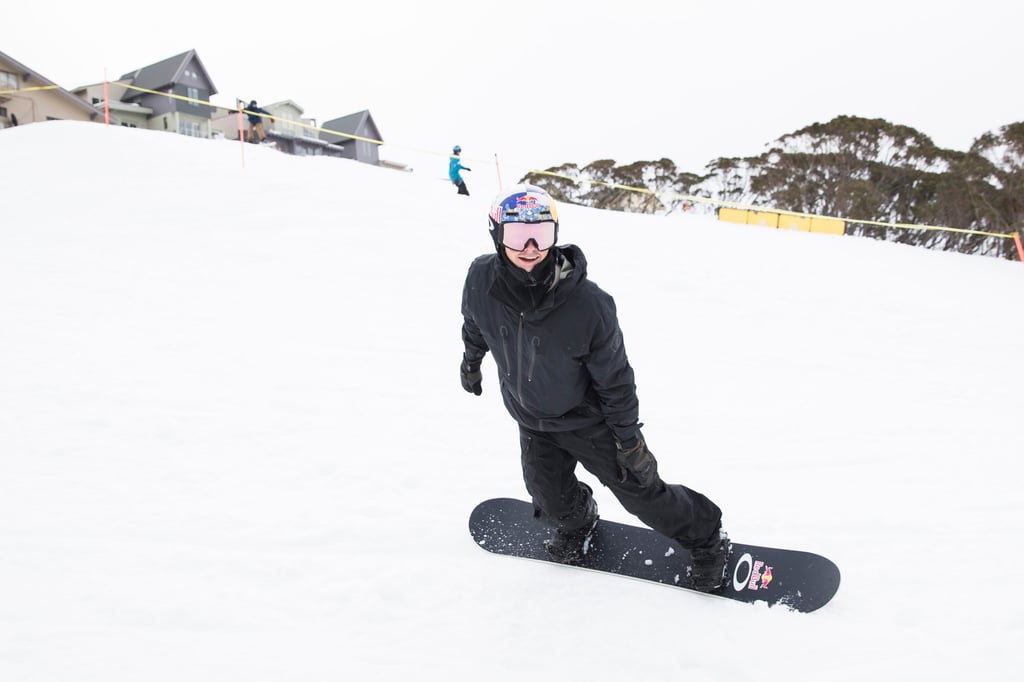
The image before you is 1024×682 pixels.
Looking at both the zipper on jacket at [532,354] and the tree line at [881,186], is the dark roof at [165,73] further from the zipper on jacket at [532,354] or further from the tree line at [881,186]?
the zipper on jacket at [532,354]

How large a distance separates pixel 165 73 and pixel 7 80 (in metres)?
7.86

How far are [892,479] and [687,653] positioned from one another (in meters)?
2.32

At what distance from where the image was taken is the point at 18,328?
545 centimetres

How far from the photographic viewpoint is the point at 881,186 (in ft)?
88.0

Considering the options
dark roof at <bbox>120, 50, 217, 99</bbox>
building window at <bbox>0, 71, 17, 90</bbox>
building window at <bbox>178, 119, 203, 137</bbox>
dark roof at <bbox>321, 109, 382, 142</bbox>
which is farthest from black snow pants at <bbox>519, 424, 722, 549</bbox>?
dark roof at <bbox>321, 109, 382, 142</bbox>

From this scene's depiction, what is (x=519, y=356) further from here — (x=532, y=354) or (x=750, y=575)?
(x=750, y=575)

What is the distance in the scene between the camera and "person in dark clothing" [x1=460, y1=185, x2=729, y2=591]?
2312mm

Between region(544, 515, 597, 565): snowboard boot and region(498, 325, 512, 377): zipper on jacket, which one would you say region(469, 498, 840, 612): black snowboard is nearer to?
region(544, 515, 597, 565): snowboard boot

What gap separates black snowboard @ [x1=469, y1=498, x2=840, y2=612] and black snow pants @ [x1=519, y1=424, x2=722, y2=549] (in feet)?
0.71

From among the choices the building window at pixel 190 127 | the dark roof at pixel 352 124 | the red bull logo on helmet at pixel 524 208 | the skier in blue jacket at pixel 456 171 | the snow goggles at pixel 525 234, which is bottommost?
the snow goggles at pixel 525 234

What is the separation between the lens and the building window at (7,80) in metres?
25.9

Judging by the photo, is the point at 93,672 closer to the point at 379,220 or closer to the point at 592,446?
the point at 592,446

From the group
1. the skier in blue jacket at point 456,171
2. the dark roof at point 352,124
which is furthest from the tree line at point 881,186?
the dark roof at point 352,124

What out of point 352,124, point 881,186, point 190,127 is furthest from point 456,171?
point 352,124
